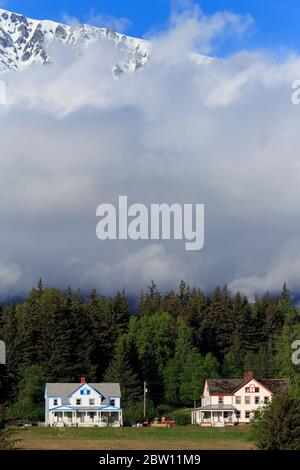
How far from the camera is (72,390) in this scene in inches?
4665

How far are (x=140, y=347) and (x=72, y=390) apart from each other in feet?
79.3

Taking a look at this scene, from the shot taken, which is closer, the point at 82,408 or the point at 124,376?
the point at 82,408

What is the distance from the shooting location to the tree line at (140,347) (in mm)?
123312

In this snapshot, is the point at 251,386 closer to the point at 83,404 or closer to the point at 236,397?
the point at 236,397

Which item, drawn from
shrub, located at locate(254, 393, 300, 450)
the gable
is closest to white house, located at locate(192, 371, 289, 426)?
the gable

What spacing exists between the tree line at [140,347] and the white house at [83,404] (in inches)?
86.4

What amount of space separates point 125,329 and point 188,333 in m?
12.0

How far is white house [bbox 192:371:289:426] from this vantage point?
120 meters

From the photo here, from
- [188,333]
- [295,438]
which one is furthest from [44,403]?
[295,438]

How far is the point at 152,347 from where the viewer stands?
142m

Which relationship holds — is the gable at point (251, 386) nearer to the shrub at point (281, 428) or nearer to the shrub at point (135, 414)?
the shrub at point (135, 414)

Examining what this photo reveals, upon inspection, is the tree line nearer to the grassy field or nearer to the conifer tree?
the conifer tree

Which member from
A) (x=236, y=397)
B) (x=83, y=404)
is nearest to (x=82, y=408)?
(x=83, y=404)
